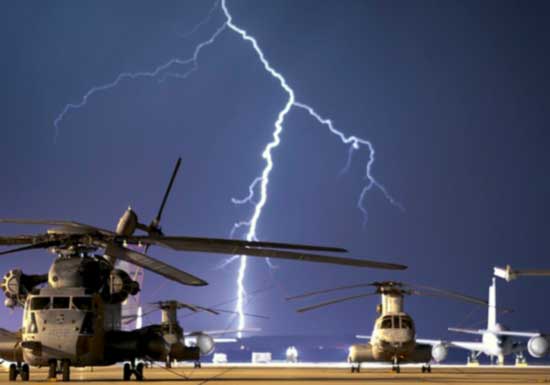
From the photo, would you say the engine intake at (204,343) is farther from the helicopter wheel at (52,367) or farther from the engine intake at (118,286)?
the helicopter wheel at (52,367)

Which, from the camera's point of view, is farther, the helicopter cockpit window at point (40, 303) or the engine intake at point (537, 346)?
the engine intake at point (537, 346)

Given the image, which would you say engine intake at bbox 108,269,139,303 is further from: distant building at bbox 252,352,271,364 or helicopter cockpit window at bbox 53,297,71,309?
distant building at bbox 252,352,271,364

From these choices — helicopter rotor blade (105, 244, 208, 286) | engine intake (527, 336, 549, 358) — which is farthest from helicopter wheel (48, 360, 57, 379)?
engine intake (527, 336, 549, 358)

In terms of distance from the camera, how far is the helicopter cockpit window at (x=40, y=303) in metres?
27.2

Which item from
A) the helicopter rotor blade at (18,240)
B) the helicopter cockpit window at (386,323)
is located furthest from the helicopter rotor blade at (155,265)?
the helicopter cockpit window at (386,323)

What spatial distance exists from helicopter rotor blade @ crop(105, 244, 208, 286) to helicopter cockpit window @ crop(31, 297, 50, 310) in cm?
371

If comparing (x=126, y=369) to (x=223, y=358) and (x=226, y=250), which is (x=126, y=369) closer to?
(x=226, y=250)

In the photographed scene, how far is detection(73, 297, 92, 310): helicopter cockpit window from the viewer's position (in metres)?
27.2

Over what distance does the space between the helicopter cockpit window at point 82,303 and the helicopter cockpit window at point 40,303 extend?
2.34 ft

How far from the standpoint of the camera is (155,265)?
22406mm

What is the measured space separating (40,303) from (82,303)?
3.60ft

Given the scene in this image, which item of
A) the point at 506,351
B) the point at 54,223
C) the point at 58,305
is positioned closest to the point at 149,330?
the point at 58,305

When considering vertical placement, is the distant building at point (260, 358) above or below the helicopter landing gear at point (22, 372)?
above

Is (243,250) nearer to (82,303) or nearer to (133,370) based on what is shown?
(82,303)
